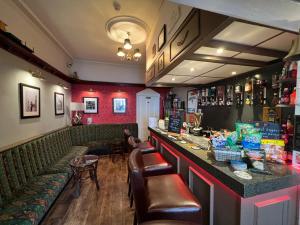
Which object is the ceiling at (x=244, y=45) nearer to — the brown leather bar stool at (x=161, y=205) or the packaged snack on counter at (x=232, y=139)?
the packaged snack on counter at (x=232, y=139)

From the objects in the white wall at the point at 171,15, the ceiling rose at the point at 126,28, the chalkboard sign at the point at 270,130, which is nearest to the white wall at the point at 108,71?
the ceiling rose at the point at 126,28

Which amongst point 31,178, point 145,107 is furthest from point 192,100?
point 31,178

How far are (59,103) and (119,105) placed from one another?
2.27 metres

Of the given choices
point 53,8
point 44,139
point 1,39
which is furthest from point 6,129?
point 53,8

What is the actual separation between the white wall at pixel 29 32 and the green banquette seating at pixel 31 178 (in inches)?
72.8

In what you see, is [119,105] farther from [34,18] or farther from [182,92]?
[34,18]

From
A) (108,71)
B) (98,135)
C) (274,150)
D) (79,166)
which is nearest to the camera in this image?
(274,150)

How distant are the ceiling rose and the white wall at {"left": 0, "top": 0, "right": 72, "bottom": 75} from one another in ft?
4.67

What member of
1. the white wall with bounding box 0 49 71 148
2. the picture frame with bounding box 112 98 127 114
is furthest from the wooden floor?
the picture frame with bounding box 112 98 127 114

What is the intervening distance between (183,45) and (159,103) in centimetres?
498

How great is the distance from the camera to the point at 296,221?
112cm

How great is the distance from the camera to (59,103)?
434 centimetres

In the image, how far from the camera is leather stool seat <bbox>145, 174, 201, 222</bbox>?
3.92 ft

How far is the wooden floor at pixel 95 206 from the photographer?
2076 mm
